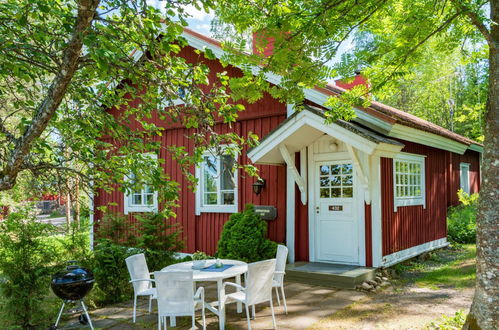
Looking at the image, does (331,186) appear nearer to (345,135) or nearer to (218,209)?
(345,135)

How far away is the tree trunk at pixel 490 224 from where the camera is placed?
3352 millimetres

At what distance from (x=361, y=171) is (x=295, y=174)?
1268mm

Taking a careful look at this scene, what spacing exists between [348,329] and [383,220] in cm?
311

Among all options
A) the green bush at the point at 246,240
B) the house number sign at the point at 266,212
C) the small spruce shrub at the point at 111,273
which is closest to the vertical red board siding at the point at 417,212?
the house number sign at the point at 266,212

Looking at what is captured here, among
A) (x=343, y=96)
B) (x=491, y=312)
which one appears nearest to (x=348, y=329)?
(x=491, y=312)

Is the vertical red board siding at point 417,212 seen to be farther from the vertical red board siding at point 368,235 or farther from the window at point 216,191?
the window at point 216,191

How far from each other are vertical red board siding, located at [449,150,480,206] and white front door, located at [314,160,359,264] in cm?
636

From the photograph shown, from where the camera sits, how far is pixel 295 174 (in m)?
7.31

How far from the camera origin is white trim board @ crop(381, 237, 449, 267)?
7166 mm

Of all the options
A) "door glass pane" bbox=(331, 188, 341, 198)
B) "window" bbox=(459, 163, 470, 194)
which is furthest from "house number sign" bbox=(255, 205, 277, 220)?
"window" bbox=(459, 163, 470, 194)

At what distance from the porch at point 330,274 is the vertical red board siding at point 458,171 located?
23.2 ft

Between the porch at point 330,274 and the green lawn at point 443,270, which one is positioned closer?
the porch at point 330,274

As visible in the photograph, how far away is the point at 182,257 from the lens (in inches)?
364

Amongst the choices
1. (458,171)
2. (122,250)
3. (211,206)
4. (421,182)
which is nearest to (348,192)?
(421,182)
